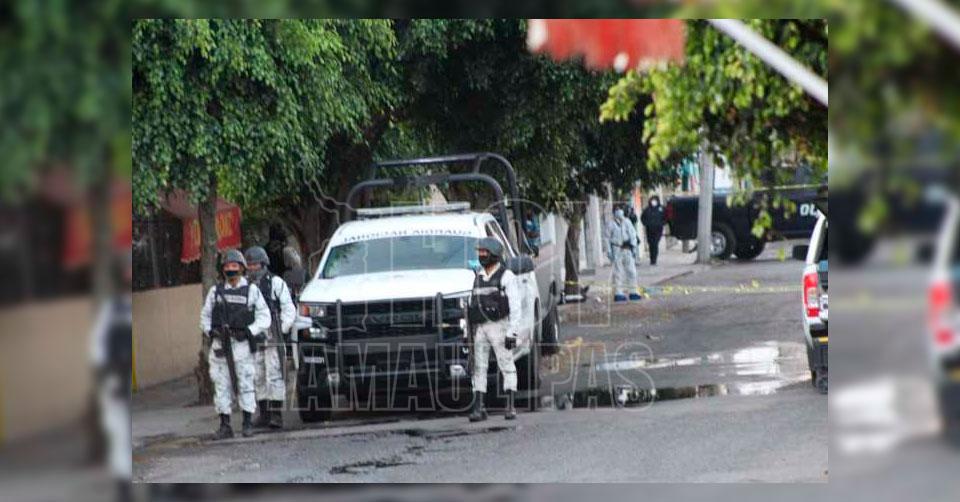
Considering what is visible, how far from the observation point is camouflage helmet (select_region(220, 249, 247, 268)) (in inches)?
412

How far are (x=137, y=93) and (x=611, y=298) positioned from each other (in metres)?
3.31

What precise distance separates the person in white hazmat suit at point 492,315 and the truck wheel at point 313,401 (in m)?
0.93

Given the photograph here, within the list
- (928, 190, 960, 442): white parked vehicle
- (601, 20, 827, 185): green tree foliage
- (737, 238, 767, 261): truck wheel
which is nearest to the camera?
(928, 190, 960, 442): white parked vehicle

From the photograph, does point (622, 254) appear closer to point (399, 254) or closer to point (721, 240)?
point (721, 240)

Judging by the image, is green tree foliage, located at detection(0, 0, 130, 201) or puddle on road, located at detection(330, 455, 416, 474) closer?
green tree foliage, located at detection(0, 0, 130, 201)

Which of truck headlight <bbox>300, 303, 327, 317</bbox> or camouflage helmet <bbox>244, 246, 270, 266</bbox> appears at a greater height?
camouflage helmet <bbox>244, 246, 270, 266</bbox>

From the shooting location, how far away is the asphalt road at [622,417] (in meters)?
10.1

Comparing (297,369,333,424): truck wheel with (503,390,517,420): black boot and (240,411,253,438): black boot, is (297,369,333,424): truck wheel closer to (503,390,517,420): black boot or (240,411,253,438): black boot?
(240,411,253,438): black boot

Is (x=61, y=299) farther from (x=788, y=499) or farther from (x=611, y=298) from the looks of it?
(x=788, y=499)

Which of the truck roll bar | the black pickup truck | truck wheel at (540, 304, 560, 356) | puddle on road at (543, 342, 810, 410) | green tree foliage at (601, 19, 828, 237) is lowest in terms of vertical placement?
puddle on road at (543, 342, 810, 410)

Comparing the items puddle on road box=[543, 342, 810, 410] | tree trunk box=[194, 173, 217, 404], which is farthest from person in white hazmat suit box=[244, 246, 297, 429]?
puddle on road box=[543, 342, 810, 410]

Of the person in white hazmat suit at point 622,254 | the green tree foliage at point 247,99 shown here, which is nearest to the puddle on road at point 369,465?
the person in white hazmat suit at point 622,254

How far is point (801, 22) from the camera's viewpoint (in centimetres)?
961

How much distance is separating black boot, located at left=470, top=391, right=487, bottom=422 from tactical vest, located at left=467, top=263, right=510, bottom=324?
1.56ft
